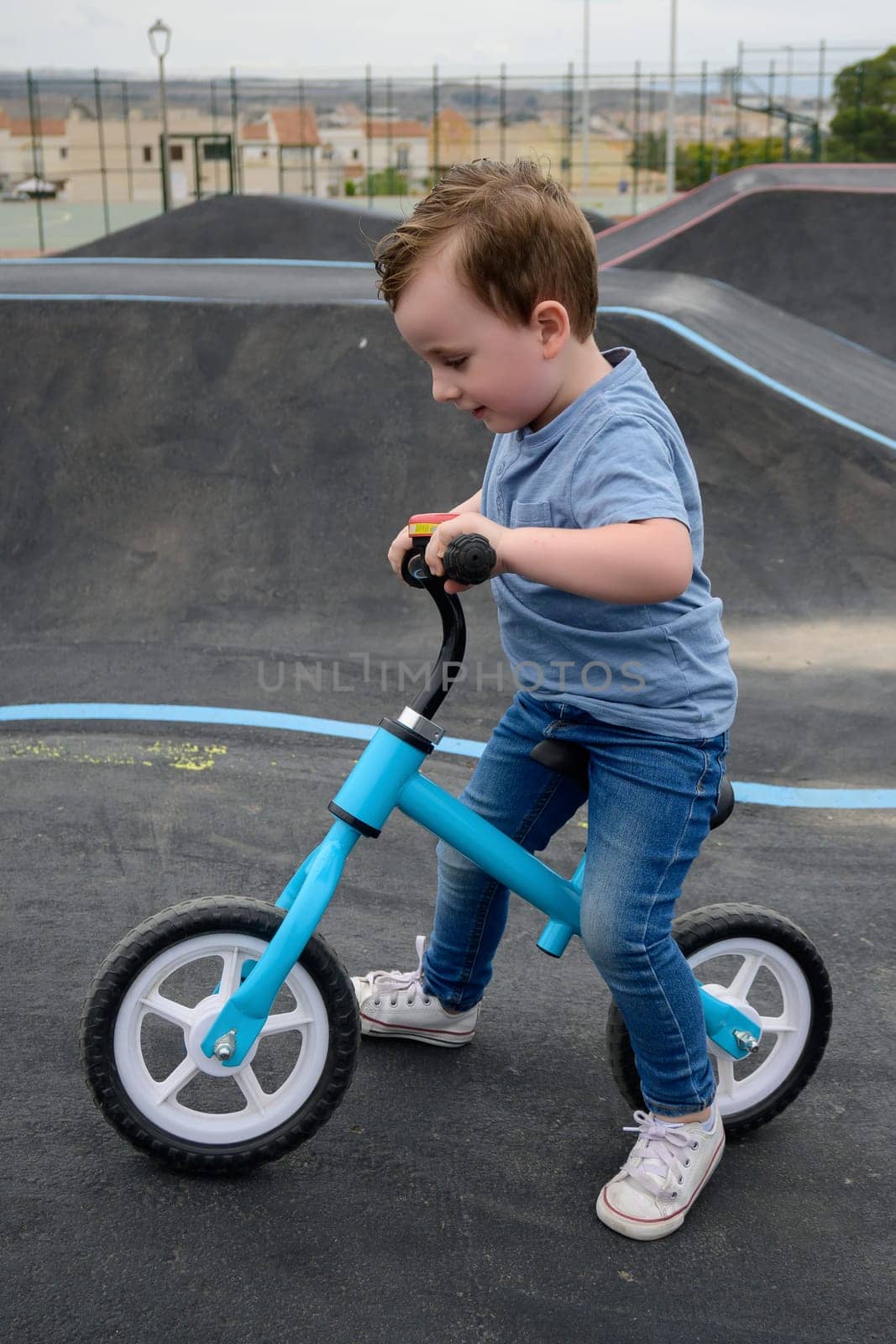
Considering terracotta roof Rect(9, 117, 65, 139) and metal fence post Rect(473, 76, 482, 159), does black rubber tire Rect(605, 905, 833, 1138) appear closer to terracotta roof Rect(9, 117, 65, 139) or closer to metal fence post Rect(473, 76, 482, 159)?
metal fence post Rect(473, 76, 482, 159)

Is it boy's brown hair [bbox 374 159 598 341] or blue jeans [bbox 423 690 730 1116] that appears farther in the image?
blue jeans [bbox 423 690 730 1116]

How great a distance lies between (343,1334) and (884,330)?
39.8 feet

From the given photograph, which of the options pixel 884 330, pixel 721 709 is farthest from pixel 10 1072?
pixel 884 330

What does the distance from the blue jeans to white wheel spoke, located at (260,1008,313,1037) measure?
1.67 ft

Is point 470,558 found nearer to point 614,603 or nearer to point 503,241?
point 614,603

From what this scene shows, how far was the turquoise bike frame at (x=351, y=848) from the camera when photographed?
2.09 metres

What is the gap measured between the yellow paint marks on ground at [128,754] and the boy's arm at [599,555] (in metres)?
2.47

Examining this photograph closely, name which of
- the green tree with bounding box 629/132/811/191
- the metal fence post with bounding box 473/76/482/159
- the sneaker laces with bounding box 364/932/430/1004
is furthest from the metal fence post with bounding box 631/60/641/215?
the sneaker laces with bounding box 364/932/430/1004

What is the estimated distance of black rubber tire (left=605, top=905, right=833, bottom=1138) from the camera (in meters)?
2.39

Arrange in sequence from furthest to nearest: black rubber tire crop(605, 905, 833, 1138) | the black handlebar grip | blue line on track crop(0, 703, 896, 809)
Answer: blue line on track crop(0, 703, 896, 809), black rubber tire crop(605, 905, 833, 1138), the black handlebar grip

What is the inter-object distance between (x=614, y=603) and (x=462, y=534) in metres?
0.28

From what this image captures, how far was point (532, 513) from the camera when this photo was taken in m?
2.04

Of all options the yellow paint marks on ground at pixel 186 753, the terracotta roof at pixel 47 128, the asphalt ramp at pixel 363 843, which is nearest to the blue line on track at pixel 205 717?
the asphalt ramp at pixel 363 843

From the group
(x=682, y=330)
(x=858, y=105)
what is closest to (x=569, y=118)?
(x=858, y=105)
